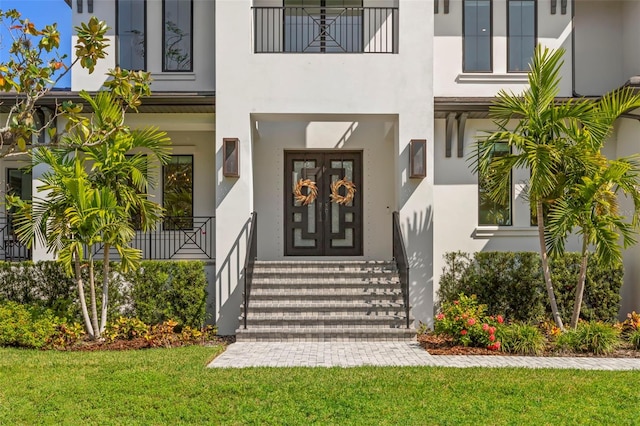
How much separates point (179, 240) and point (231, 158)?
3.44m

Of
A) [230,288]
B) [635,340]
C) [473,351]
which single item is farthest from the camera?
[230,288]

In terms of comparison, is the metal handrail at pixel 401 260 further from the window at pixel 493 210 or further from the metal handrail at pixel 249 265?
the metal handrail at pixel 249 265

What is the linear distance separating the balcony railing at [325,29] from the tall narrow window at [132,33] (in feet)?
8.96

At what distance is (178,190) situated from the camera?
12.9 metres

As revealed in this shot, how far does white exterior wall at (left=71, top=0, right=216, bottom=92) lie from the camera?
12117 mm

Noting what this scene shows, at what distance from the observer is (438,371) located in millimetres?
7062

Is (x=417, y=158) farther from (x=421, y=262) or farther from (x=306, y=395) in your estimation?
(x=306, y=395)

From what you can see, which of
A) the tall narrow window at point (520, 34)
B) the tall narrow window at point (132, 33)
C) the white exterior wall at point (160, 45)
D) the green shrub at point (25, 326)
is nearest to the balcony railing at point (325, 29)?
the white exterior wall at point (160, 45)

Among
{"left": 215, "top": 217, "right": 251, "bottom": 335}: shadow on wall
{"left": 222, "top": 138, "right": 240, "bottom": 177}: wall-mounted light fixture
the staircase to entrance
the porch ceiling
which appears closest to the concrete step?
the staircase to entrance

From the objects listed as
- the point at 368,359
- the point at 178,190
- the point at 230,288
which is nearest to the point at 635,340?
the point at 368,359

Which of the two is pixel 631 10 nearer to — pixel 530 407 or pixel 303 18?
pixel 303 18

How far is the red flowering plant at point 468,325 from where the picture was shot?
8547 mm

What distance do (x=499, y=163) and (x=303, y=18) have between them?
259 inches

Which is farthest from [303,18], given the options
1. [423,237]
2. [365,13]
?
[423,237]
